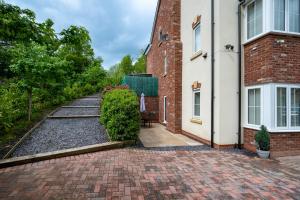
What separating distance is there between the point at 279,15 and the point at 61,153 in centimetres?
841

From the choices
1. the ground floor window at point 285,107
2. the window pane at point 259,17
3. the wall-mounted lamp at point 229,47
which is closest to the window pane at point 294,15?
the window pane at point 259,17

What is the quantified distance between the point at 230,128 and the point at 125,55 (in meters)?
45.3

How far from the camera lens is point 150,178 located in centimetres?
510

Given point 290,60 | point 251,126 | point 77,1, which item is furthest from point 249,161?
point 77,1

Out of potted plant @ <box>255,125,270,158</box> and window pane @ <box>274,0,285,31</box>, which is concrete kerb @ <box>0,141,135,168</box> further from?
window pane @ <box>274,0,285,31</box>

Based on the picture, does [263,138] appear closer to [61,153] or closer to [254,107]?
[254,107]

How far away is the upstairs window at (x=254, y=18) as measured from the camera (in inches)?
294

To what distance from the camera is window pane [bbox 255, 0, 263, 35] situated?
7410mm

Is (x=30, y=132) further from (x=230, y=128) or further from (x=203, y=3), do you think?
(x=203, y=3)

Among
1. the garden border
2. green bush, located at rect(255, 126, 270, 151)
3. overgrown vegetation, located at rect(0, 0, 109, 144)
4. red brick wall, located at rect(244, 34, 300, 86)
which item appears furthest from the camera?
red brick wall, located at rect(244, 34, 300, 86)

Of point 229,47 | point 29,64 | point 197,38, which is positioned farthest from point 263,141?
point 29,64

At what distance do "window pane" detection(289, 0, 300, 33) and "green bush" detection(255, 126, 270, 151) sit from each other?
358cm

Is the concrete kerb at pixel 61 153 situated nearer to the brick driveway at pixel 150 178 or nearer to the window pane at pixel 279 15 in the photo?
the brick driveway at pixel 150 178

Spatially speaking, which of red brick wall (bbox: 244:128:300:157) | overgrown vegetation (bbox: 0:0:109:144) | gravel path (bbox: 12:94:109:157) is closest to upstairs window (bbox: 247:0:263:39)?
red brick wall (bbox: 244:128:300:157)
